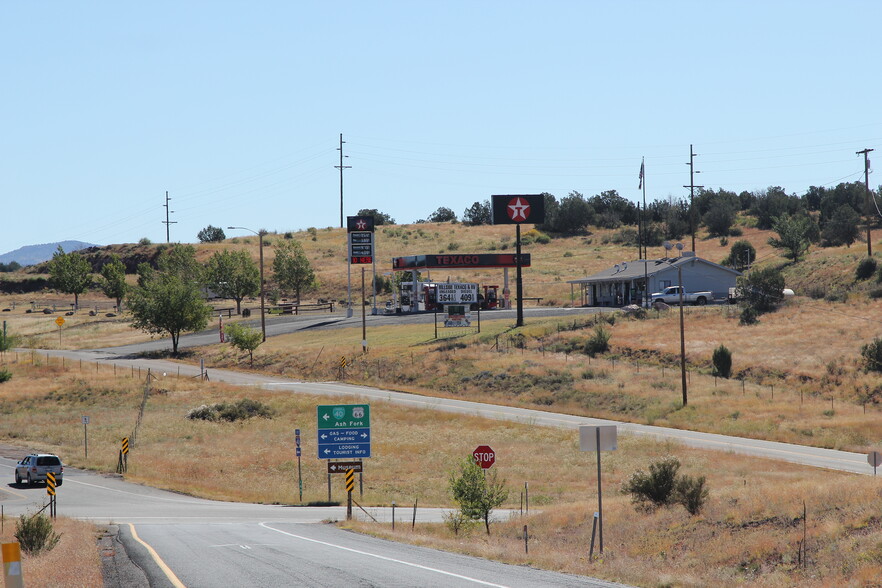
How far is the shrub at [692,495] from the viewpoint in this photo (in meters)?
24.8

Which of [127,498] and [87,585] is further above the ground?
[87,585]

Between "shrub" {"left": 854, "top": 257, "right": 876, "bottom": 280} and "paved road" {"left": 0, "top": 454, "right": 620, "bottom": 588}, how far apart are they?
223 ft

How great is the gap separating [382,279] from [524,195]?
55.3 meters

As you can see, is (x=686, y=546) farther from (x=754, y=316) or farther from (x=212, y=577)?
(x=754, y=316)

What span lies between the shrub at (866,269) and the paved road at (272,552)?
223 feet

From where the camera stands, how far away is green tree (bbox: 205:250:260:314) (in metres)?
124

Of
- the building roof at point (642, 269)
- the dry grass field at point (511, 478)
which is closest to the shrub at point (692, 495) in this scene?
the dry grass field at point (511, 478)

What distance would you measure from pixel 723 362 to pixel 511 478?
27755mm

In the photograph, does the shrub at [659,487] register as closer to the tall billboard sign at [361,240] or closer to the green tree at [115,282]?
the tall billboard sign at [361,240]

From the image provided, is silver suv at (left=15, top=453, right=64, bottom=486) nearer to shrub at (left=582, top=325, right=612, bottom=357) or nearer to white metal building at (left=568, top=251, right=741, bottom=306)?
shrub at (left=582, top=325, right=612, bottom=357)

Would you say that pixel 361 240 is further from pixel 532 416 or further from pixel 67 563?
pixel 67 563

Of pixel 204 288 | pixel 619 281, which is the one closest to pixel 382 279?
pixel 204 288

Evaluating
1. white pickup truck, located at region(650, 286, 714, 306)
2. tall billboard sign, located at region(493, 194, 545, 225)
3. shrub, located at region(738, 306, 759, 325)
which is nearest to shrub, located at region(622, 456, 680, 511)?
shrub, located at region(738, 306, 759, 325)

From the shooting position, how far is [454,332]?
8606 centimetres
